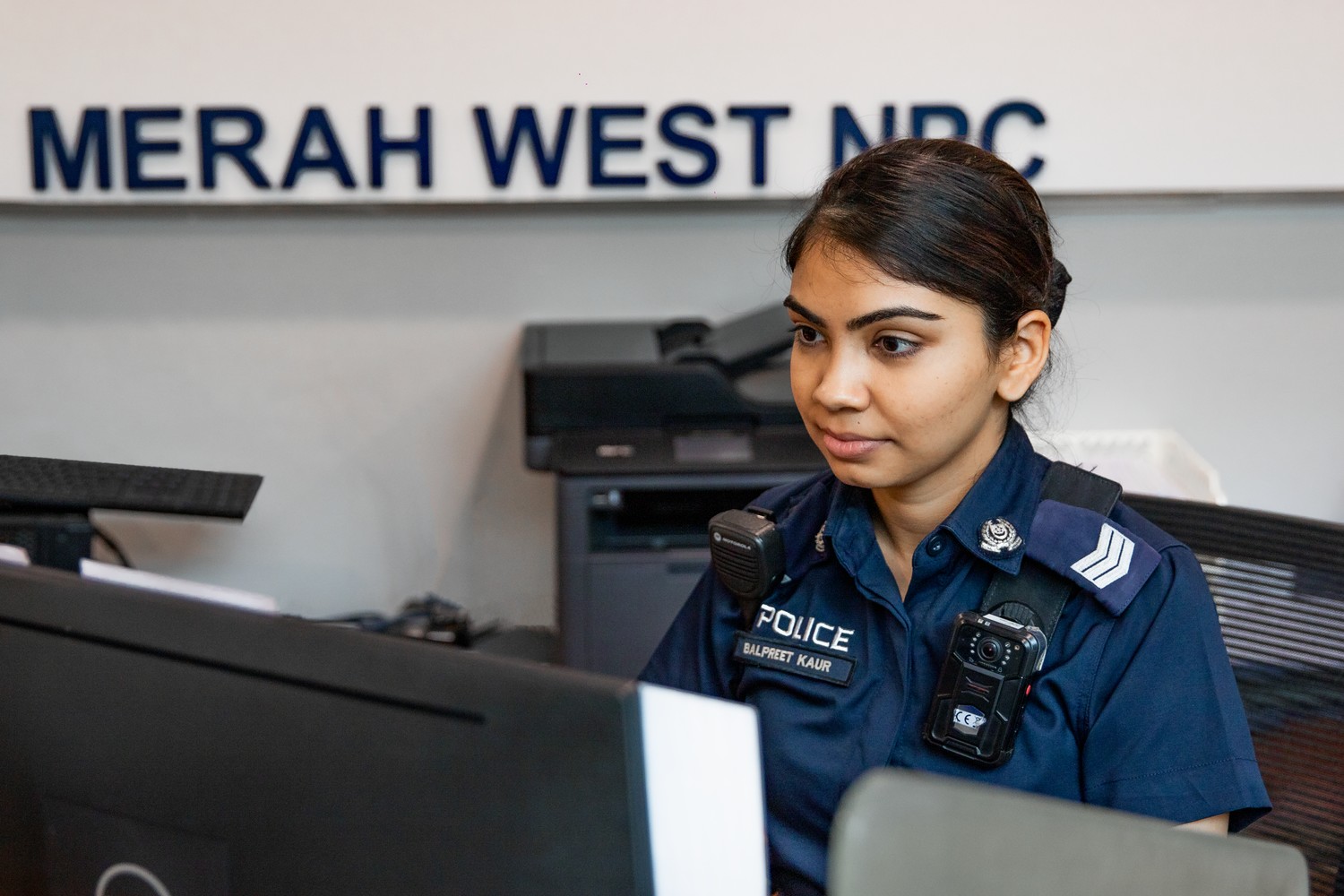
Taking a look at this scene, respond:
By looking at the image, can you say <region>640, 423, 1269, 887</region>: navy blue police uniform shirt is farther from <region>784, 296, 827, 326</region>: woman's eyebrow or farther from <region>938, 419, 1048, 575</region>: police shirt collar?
<region>784, 296, 827, 326</region>: woman's eyebrow

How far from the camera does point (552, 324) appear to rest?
262 centimetres

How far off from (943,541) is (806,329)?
0.75 feet

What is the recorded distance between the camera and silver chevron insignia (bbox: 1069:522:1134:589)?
1.07m

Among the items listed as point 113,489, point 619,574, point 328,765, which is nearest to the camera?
point 328,765

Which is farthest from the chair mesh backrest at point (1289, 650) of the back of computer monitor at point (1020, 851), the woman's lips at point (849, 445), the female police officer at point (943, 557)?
the back of computer monitor at point (1020, 851)

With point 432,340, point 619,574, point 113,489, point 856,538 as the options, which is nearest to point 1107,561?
point 856,538

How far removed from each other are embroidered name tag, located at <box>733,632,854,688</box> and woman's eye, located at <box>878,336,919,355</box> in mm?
286

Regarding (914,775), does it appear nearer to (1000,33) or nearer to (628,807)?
(628,807)

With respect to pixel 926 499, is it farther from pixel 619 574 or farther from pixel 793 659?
pixel 619 574

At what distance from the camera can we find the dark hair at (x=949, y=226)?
1085 mm

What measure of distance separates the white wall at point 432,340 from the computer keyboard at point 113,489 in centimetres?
157

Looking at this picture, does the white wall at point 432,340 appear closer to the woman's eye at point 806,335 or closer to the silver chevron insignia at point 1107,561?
the woman's eye at point 806,335

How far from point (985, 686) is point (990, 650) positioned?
31mm

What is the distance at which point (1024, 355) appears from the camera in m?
1.17
